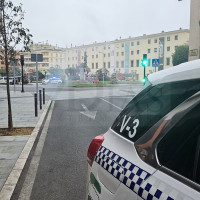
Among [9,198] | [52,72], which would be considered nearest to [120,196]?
[9,198]

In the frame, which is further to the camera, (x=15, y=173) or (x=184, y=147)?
(x=15, y=173)

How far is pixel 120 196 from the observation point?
61.4 inches

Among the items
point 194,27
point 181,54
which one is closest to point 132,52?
point 181,54

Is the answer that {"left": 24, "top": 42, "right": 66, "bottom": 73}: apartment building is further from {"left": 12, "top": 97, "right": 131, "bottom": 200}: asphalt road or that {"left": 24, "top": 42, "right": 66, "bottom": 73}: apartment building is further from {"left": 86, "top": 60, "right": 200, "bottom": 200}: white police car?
{"left": 86, "top": 60, "right": 200, "bottom": 200}: white police car

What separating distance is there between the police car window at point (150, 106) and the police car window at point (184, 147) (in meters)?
0.17

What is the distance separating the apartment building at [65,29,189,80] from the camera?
74438 millimetres

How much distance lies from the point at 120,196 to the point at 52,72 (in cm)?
9175

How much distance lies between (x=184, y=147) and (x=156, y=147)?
18cm

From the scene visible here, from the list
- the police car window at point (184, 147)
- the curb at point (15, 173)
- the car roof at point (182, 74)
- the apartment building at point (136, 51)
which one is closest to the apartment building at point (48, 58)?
the apartment building at point (136, 51)

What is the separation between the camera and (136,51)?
84.2 m

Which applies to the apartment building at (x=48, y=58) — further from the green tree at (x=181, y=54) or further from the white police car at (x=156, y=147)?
the white police car at (x=156, y=147)

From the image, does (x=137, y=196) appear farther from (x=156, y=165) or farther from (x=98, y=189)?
(x=98, y=189)

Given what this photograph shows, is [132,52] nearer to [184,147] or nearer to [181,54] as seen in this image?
Result: [181,54]

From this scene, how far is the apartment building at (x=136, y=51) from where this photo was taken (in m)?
74.4
